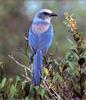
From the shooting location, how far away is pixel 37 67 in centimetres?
365

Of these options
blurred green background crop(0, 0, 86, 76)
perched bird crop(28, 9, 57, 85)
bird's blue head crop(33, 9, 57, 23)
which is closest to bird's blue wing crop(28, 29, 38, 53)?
perched bird crop(28, 9, 57, 85)

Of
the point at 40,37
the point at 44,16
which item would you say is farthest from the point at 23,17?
the point at 40,37

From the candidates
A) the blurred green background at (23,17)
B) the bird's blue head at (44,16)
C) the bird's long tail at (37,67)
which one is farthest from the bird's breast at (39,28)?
the blurred green background at (23,17)

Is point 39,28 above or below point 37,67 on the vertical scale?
above

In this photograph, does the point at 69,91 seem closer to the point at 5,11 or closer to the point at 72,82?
the point at 72,82

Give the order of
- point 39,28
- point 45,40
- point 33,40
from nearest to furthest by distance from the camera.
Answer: point 33,40, point 45,40, point 39,28

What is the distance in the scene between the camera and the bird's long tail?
3.41 m

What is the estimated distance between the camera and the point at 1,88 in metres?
3.45

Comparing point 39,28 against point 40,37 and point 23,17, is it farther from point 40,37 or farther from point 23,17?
point 23,17

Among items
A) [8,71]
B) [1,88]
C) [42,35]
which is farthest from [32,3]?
[1,88]

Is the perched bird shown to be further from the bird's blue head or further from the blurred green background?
the blurred green background

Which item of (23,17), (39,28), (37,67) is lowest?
(23,17)

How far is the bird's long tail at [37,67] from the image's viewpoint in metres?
3.41

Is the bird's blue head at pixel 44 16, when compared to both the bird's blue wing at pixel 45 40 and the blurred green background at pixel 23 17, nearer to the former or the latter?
the bird's blue wing at pixel 45 40
